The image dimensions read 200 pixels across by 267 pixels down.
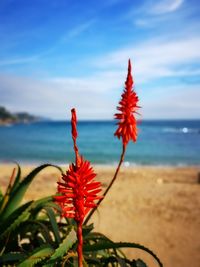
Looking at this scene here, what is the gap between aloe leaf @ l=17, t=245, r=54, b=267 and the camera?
79.0 inches

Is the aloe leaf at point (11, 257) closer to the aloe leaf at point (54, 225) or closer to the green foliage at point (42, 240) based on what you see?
the green foliage at point (42, 240)

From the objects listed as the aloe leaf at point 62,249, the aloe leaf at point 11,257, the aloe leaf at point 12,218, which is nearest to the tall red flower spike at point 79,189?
the aloe leaf at point 62,249

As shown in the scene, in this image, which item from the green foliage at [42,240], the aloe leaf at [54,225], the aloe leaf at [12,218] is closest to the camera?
the green foliage at [42,240]

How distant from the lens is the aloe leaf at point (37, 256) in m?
2.01

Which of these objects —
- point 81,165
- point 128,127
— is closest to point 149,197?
point 128,127

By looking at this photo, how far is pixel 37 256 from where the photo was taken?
6.78ft

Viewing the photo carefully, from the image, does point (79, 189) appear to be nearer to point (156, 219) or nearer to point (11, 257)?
point (11, 257)

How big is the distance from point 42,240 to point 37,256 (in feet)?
3.20

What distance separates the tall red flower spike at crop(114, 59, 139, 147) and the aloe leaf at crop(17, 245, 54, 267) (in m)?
0.67

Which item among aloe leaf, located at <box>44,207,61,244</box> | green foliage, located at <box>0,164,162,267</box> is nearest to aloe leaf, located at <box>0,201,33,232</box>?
green foliage, located at <box>0,164,162,267</box>

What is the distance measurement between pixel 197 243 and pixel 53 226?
16.8 feet

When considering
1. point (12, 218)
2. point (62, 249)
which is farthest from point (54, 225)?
point (62, 249)

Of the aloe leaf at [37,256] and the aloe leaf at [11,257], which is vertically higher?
the aloe leaf at [37,256]

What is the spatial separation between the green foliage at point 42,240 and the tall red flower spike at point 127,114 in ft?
1.88
